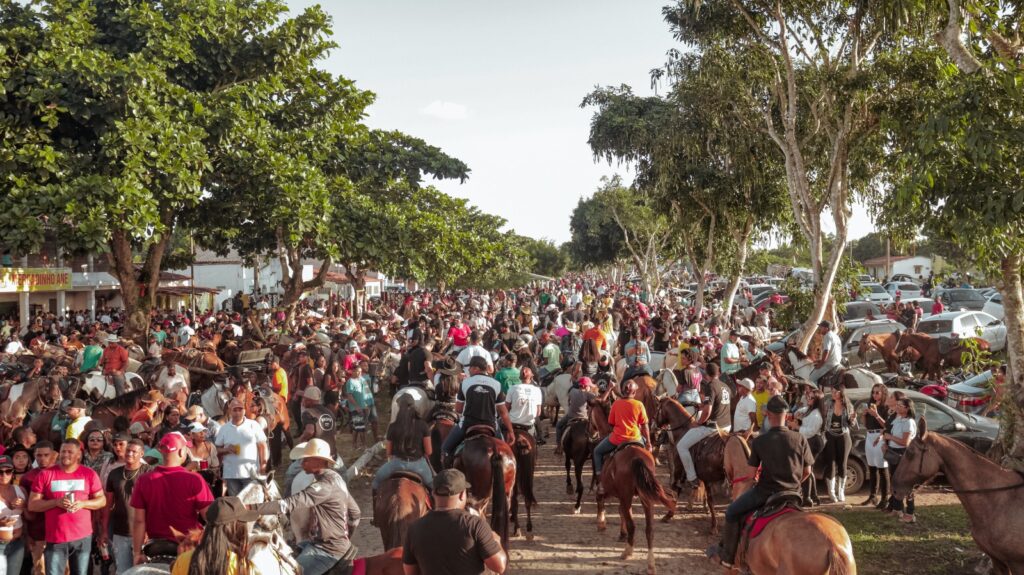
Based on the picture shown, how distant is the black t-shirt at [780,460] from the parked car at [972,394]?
8.42 m

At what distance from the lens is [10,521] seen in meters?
6.34

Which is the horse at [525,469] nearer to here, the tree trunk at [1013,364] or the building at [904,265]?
the tree trunk at [1013,364]

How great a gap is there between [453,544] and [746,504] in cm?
313

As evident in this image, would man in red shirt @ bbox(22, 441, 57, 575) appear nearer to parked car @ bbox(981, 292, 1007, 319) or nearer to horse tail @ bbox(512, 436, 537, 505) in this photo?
horse tail @ bbox(512, 436, 537, 505)

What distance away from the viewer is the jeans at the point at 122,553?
675 centimetres

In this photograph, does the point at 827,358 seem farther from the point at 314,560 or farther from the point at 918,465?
the point at 314,560

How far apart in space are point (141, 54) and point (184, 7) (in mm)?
2696

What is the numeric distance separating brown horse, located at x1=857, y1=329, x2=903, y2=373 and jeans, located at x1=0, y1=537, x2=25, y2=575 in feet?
62.0

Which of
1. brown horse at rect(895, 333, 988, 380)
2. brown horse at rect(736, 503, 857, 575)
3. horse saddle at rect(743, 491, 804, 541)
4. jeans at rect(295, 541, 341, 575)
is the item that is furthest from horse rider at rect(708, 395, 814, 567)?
brown horse at rect(895, 333, 988, 380)

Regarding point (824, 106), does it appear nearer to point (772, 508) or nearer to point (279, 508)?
point (772, 508)

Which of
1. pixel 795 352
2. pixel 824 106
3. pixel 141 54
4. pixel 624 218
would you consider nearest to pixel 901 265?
pixel 624 218

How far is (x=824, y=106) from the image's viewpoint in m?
18.6

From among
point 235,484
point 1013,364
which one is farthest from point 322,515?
point 1013,364

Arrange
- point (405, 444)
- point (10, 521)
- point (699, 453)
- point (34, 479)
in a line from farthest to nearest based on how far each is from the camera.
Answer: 1. point (699, 453)
2. point (405, 444)
3. point (34, 479)
4. point (10, 521)
